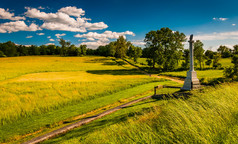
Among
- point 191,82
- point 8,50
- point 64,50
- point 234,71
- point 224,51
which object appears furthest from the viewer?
point 64,50

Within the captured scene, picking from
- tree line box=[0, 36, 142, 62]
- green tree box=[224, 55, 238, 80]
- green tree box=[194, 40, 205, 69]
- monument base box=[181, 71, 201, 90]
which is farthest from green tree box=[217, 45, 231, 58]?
monument base box=[181, 71, 201, 90]

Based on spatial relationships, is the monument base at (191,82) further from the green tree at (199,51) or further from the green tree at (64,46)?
the green tree at (64,46)

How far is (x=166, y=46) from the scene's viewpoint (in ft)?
148

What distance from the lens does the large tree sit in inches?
1692

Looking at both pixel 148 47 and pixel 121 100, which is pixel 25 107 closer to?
pixel 121 100

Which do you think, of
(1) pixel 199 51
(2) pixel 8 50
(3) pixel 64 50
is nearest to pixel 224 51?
(1) pixel 199 51

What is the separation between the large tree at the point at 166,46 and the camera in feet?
141

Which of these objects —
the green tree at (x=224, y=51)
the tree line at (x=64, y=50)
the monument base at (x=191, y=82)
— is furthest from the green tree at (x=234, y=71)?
the green tree at (x=224, y=51)

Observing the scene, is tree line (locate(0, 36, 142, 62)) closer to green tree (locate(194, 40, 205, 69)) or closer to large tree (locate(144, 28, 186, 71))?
large tree (locate(144, 28, 186, 71))

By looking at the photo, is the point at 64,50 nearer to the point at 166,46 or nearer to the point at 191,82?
the point at 166,46

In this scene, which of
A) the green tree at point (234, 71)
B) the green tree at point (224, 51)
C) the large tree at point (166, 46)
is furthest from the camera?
the green tree at point (224, 51)

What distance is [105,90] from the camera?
19312mm

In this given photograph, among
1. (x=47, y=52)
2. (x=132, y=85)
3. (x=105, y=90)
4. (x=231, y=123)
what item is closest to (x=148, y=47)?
(x=132, y=85)

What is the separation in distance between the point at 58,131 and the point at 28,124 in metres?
3.54
